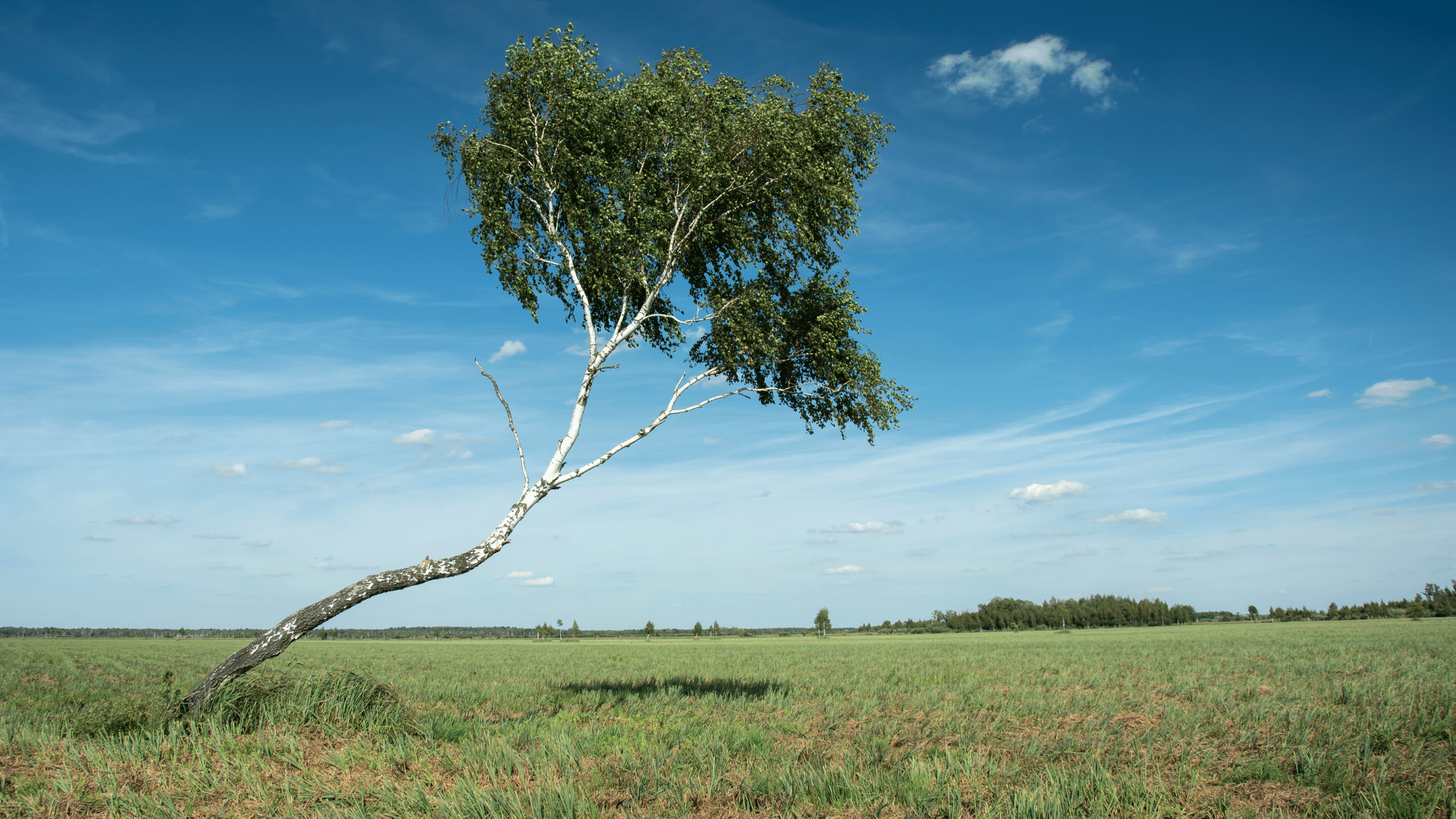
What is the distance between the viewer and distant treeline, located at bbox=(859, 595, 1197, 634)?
543 ft

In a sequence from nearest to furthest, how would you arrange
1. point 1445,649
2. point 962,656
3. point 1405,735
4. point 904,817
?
point 904,817
point 1405,735
point 1445,649
point 962,656

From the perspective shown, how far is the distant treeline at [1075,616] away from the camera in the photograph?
16562 cm

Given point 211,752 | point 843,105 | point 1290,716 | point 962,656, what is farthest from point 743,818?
point 962,656

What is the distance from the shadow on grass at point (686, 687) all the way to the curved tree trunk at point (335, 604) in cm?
708

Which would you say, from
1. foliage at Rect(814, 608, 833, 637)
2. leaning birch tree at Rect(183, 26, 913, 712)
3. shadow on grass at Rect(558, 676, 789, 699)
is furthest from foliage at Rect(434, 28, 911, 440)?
foliage at Rect(814, 608, 833, 637)

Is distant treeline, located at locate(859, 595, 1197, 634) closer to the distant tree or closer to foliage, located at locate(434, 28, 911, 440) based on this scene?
the distant tree

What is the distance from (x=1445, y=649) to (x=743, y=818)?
43.4 meters

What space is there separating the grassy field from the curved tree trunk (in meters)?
0.43

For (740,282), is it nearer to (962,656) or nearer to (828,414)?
(828,414)

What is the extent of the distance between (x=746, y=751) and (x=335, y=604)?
768 centimetres

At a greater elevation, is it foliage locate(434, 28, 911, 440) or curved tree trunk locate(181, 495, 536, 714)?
foliage locate(434, 28, 911, 440)

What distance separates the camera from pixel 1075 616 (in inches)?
6555

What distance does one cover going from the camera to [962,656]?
126 feet

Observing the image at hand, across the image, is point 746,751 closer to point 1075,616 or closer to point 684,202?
point 684,202
